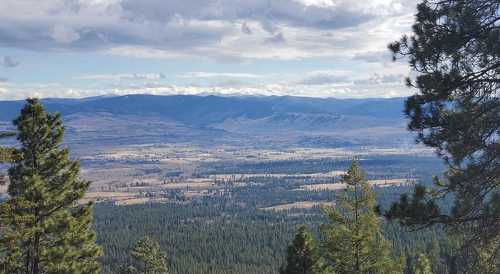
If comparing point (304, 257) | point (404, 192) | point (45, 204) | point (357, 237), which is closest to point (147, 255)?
point (304, 257)

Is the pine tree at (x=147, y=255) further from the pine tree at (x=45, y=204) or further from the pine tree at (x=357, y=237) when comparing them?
the pine tree at (x=357, y=237)

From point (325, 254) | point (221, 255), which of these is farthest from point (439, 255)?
point (325, 254)

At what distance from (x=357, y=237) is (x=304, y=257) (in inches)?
205

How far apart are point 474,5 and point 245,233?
155105mm

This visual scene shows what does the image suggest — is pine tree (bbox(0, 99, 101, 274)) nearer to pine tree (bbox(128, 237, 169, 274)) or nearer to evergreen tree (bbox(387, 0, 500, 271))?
evergreen tree (bbox(387, 0, 500, 271))

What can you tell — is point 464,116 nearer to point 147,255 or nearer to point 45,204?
point 45,204

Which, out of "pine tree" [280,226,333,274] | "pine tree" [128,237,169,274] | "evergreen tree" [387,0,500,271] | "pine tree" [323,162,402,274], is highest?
"evergreen tree" [387,0,500,271]

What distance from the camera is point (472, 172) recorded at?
59.1 ft

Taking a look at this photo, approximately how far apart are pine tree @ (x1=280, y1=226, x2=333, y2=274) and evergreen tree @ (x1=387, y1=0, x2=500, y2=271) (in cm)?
1416

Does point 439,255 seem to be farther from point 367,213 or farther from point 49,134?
point 49,134

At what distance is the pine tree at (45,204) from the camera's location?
2542 cm

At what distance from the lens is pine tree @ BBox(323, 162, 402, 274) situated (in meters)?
28.0

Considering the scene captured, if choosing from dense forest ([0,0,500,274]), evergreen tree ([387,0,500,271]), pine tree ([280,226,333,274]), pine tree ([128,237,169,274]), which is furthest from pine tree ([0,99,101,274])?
pine tree ([128,237,169,274])

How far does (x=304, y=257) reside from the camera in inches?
1266
